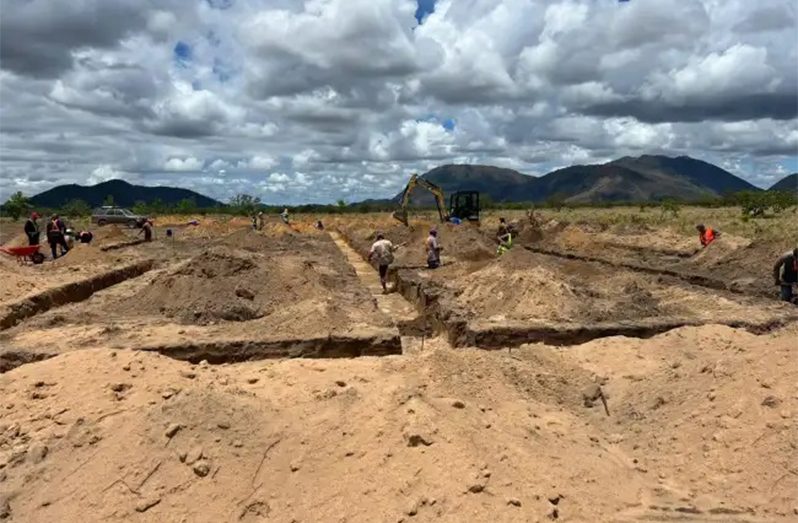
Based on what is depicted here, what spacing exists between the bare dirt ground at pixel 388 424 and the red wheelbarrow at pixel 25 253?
8099mm

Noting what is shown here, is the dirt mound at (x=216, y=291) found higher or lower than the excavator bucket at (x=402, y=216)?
lower

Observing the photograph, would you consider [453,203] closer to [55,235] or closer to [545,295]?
[55,235]

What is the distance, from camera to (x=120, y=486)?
424 cm

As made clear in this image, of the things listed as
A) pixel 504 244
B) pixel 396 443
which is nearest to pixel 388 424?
pixel 396 443

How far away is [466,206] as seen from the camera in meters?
28.0

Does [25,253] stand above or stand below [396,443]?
above

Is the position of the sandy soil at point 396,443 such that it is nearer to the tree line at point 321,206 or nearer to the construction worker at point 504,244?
the construction worker at point 504,244

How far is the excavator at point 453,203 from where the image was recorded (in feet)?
91.0

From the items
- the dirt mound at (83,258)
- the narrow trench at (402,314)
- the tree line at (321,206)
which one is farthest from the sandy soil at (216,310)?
the tree line at (321,206)

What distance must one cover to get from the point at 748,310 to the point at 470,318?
3768mm

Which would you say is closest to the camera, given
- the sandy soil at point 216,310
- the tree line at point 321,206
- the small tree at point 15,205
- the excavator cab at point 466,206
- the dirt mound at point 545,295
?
the sandy soil at point 216,310

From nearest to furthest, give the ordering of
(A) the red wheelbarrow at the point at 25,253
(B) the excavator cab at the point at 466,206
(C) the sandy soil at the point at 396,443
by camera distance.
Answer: (C) the sandy soil at the point at 396,443
(A) the red wheelbarrow at the point at 25,253
(B) the excavator cab at the point at 466,206

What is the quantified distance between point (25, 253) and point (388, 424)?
14674mm

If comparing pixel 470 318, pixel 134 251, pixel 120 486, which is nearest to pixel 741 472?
pixel 120 486
